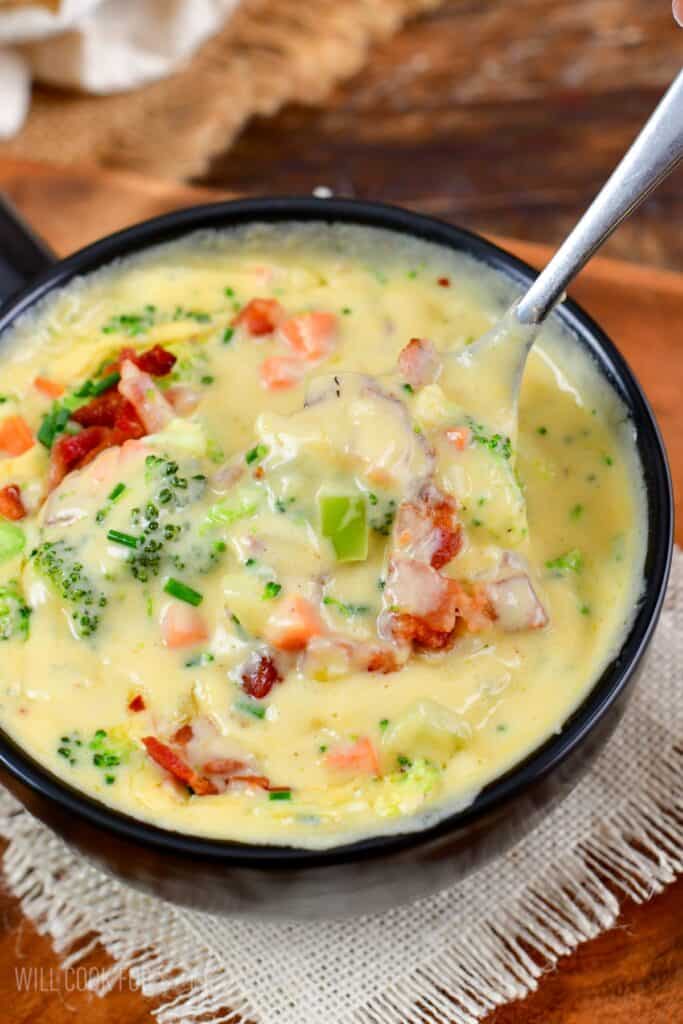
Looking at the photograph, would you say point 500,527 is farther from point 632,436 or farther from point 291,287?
point 291,287

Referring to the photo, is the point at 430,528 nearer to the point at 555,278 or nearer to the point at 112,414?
the point at 555,278

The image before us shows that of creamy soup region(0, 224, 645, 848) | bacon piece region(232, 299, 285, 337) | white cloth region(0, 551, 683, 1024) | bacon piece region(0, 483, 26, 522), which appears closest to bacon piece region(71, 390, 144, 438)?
creamy soup region(0, 224, 645, 848)

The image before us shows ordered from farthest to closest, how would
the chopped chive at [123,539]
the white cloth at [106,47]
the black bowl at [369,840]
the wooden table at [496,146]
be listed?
the white cloth at [106,47], the wooden table at [496,146], the chopped chive at [123,539], the black bowl at [369,840]

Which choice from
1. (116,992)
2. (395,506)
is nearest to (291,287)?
(395,506)

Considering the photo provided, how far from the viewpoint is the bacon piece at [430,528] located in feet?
8.93

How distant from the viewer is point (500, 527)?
109 inches

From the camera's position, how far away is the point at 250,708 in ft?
8.70

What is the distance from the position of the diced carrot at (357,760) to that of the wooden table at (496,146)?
163 centimetres

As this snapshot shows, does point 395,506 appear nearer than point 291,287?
Yes

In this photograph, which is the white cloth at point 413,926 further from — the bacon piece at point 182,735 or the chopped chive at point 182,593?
the chopped chive at point 182,593

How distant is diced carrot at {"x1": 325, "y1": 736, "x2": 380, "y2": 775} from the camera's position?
8.46 ft

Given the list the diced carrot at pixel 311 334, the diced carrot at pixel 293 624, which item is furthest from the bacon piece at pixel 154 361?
the diced carrot at pixel 293 624

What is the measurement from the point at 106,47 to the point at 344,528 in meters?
3.38

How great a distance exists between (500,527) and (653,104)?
309 centimetres
